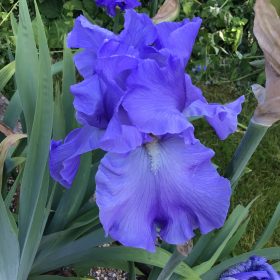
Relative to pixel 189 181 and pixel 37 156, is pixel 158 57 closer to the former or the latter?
pixel 189 181

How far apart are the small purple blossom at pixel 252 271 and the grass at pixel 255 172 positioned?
680mm

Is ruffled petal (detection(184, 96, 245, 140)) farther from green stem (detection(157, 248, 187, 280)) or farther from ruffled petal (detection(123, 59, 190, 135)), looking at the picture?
green stem (detection(157, 248, 187, 280))

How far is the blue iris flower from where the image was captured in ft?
2.35

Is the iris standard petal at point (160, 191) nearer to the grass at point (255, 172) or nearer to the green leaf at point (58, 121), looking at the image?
the green leaf at point (58, 121)

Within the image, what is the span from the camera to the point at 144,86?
71cm

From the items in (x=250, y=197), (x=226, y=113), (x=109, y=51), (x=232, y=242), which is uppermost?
(x=109, y=51)

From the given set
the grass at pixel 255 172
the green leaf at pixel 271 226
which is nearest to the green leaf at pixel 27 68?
the green leaf at pixel 271 226

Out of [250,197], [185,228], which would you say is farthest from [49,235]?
[250,197]

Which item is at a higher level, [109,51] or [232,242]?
[109,51]

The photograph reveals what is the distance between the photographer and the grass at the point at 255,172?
1.96 m

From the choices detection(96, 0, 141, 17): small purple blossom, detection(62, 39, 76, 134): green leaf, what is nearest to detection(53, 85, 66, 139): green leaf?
detection(62, 39, 76, 134): green leaf

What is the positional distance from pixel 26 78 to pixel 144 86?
416mm

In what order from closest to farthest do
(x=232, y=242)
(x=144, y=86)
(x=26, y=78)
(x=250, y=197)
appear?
(x=144, y=86), (x=26, y=78), (x=232, y=242), (x=250, y=197)

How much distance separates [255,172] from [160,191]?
1.55 meters
